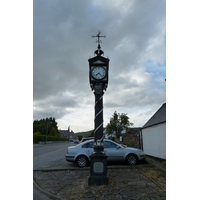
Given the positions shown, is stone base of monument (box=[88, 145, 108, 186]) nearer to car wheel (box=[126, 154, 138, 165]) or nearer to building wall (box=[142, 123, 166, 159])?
car wheel (box=[126, 154, 138, 165])

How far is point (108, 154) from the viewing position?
380 inches

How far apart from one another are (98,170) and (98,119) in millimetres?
1715

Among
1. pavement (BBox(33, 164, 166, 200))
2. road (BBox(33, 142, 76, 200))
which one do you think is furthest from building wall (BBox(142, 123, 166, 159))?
Result: road (BBox(33, 142, 76, 200))

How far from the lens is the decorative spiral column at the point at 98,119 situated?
254 inches

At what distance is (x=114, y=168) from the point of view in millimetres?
8602

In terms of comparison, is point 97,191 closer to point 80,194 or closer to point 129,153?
point 80,194

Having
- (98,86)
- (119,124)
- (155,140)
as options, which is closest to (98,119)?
(98,86)

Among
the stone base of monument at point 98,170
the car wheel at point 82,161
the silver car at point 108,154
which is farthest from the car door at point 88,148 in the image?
the stone base of monument at point 98,170

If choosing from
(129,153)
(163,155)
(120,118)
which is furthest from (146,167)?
(120,118)

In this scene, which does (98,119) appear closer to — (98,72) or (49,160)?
(98,72)

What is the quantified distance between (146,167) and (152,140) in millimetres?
4397

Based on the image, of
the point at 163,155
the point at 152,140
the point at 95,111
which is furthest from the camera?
the point at 152,140

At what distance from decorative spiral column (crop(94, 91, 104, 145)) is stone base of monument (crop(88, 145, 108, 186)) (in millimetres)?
479

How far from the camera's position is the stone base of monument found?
5.88m
